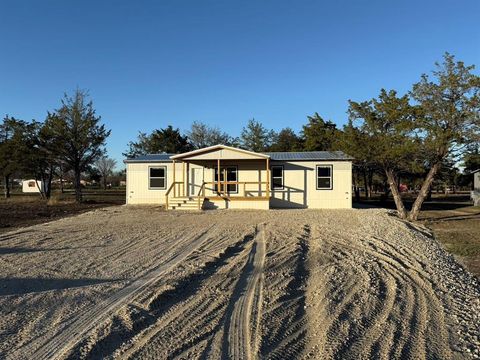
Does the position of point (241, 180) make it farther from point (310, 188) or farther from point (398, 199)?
point (398, 199)

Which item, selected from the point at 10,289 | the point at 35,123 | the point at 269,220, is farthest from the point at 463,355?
the point at 35,123

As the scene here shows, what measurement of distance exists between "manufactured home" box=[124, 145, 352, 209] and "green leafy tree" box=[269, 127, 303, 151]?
18.2 meters

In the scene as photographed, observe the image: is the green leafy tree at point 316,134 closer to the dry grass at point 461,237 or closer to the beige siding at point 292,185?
the beige siding at point 292,185

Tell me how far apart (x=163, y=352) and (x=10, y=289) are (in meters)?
3.18

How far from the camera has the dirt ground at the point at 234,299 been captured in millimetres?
3748

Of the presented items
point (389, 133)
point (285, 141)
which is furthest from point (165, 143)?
point (389, 133)

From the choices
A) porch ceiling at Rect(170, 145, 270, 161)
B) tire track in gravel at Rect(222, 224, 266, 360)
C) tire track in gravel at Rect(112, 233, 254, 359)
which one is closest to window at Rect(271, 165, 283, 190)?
porch ceiling at Rect(170, 145, 270, 161)

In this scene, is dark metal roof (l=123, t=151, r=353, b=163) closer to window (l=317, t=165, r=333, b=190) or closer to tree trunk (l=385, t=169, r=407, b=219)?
window (l=317, t=165, r=333, b=190)

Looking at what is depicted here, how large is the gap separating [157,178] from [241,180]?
195 inches

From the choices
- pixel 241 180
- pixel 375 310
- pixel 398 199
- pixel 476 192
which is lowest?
pixel 375 310

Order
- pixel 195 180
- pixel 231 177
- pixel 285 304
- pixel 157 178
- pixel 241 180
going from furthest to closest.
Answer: pixel 157 178, pixel 195 180, pixel 231 177, pixel 241 180, pixel 285 304

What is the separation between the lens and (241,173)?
2150 centimetres

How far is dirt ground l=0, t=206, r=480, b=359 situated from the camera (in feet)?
12.3

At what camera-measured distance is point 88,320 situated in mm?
4324
